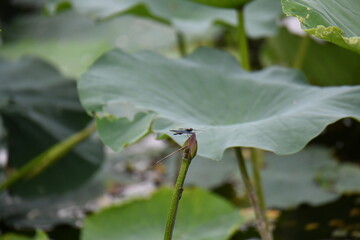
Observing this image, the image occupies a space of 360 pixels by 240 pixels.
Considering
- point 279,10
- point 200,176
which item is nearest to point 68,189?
point 200,176

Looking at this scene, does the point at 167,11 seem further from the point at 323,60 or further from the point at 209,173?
the point at 323,60

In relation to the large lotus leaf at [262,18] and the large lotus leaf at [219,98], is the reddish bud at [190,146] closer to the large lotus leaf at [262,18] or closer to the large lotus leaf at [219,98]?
the large lotus leaf at [219,98]

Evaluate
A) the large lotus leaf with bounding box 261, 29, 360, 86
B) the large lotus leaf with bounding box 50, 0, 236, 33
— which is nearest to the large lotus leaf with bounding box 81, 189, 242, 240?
the large lotus leaf with bounding box 50, 0, 236, 33

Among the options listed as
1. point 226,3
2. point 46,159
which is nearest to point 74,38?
point 46,159

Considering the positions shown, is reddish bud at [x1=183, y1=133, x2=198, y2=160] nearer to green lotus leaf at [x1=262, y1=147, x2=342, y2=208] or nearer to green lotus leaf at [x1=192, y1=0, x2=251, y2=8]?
green lotus leaf at [x1=192, y1=0, x2=251, y2=8]

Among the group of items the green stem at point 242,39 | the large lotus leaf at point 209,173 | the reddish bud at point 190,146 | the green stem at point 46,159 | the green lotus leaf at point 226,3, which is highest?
the reddish bud at point 190,146

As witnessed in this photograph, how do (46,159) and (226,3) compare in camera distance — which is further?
(46,159)

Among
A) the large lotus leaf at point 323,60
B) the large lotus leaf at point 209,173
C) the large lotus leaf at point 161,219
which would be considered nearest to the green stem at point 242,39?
the large lotus leaf at point 161,219

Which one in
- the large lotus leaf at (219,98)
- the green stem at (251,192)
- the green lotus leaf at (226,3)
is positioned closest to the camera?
the large lotus leaf at (219,98)
